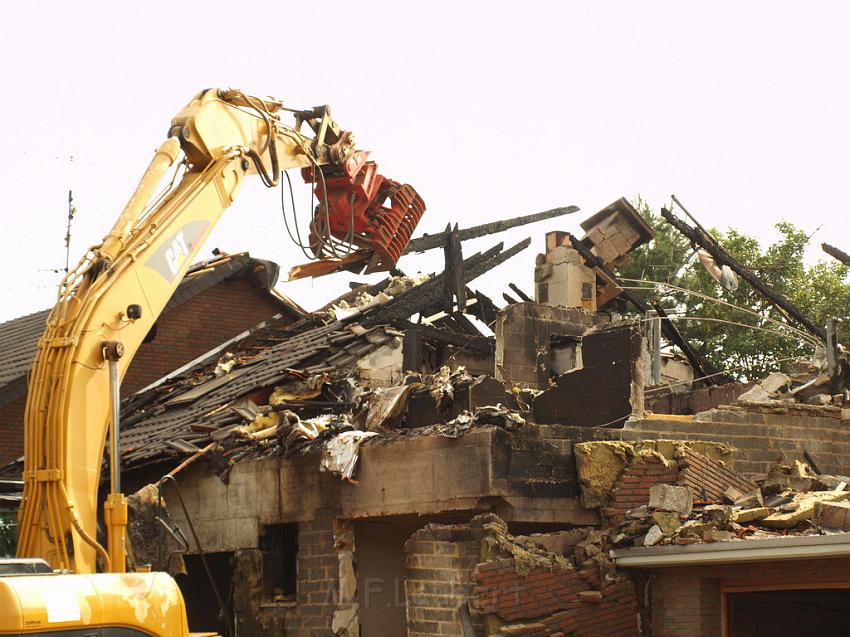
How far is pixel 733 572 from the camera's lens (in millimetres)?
12680

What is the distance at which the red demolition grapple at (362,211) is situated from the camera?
16.7m

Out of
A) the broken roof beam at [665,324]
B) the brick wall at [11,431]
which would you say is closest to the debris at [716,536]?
the broken roof beam at [665,324]

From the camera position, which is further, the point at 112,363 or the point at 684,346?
the point at 684,346

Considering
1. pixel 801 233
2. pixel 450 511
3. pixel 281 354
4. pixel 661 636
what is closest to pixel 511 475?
pixel 450 511

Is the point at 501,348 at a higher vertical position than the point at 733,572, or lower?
higher

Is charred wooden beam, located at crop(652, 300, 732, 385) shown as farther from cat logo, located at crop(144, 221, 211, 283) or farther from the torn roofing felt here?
cat logo, located at crop(144, 221, 211, 283)

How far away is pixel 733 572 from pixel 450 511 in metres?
3.05

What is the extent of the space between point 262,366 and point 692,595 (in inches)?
359

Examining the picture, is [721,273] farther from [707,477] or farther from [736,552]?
[736,552]

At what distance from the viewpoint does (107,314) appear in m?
12.4

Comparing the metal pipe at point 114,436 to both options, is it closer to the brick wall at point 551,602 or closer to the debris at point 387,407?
the brick wall at point 551,602

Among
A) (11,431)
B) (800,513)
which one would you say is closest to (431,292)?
(11,431)

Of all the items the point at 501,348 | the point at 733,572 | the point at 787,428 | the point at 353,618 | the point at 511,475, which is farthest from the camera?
the point at 501,348

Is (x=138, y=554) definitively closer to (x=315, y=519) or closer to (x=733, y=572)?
(x=315, y=519)
